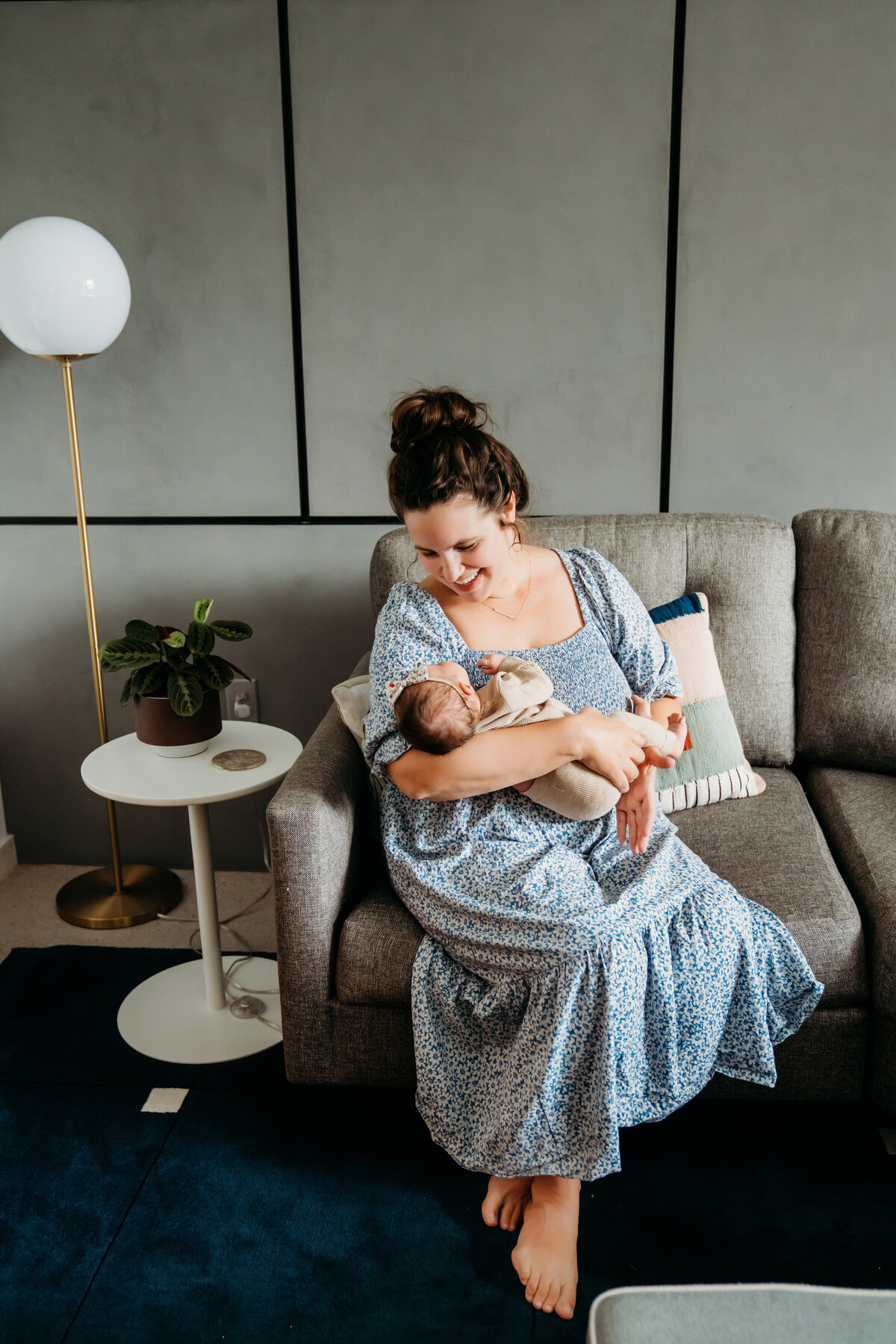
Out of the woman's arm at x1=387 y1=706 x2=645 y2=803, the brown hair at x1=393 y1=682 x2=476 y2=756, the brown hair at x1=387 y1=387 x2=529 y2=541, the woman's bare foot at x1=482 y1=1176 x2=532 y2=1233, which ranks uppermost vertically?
the brown hair at x1=387 y1=387 x2=529 y2=541

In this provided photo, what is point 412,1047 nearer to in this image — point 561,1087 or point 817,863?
point 561,1087

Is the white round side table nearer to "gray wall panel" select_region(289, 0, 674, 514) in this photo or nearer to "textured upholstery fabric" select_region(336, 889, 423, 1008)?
Answer: "textured upholstery fabric" select_region(336, 889, 423, 1008)

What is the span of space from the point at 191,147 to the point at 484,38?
716 millimetres

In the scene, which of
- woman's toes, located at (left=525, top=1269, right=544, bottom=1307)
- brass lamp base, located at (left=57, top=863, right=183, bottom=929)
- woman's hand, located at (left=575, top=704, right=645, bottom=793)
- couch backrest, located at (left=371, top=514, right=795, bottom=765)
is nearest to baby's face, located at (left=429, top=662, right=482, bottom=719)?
woman's hand, located at (left=575, top=704, right=645, bottom=793)

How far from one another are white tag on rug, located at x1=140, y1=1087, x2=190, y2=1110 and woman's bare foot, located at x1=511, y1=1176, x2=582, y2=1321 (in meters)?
0.69

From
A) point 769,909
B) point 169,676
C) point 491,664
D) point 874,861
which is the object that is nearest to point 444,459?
point 491,664

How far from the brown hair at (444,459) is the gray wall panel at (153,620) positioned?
2.60 feet

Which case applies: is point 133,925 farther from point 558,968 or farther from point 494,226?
point 494,226

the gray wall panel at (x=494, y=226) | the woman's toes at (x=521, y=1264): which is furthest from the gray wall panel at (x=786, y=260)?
the woman's toes at (x=521, y=1264)

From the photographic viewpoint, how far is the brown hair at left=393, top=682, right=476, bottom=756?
4.37 feet

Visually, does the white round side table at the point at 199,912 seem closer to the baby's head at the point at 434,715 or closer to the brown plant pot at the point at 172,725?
the brown plant pot at the point at 172,725

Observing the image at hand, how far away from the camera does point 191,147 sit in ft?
6.91

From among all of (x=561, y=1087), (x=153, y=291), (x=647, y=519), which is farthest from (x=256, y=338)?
(x=561, y=1087)

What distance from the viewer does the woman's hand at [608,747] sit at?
4.59 feet
